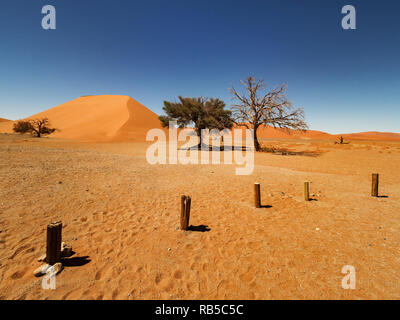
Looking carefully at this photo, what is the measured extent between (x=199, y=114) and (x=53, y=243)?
77.2ft

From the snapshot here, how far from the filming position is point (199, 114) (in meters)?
24.9

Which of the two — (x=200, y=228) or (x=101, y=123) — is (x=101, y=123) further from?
(x=200, y=228)

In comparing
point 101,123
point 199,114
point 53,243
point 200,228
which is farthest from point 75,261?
point 101,123

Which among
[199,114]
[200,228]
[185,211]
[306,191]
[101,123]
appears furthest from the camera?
[101,123]

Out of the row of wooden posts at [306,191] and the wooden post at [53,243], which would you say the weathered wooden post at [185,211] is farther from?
the row of wooden posts at [306,191]

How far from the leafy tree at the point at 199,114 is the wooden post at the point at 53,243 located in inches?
848

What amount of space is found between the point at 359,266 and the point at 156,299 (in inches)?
157

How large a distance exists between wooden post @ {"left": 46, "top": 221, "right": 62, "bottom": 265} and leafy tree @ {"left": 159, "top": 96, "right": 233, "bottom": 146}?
21.5 meters

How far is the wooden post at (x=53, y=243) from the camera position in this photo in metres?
3.07

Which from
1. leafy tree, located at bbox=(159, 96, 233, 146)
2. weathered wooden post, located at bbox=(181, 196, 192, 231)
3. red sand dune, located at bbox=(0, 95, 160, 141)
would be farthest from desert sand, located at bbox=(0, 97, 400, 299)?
red sand dune, located at bbox=(0, 95, 160, 141)

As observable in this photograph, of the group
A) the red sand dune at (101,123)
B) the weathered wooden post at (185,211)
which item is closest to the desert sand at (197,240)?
the weathered wooden post at (185,211)

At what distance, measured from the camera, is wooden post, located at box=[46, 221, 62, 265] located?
3072mm

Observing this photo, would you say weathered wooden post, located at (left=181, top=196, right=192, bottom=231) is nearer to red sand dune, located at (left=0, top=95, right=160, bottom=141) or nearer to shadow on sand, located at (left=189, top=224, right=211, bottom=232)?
shadow on sand, located at (left=189, top=224, right=211, bottom=232)
